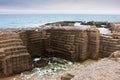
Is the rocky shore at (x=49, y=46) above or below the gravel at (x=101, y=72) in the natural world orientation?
below

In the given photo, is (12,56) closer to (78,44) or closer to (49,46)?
(49,46)

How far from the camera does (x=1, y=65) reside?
46.2ft

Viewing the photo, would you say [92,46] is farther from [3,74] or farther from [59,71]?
[3,74]

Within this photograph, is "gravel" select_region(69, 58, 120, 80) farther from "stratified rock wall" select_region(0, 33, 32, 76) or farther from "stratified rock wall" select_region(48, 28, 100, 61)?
"stratified rock wall" select_region(48, 28, 100, 61)

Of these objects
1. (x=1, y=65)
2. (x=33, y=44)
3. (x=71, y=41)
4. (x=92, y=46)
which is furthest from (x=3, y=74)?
(x=92, y=46)

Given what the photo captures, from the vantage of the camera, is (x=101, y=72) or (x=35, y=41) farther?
(x=35, y=41)

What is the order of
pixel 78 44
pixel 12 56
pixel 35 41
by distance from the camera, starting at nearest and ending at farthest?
1. pixel 12 56
2. pixel 78 44
3. pixel 35 41

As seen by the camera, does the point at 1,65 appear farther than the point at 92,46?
No

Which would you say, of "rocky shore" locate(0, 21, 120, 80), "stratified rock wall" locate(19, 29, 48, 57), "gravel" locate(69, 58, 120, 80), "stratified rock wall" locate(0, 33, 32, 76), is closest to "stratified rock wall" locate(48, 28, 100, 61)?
"rocky shore" locate(0, 21, 120, 80)

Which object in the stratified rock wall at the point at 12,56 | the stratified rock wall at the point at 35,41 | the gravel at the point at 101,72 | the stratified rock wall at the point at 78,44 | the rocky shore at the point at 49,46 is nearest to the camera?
the gravel at the point at 101,72

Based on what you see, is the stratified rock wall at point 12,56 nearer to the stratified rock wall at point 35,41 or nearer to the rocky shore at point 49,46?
the rocky shore at point 49,46

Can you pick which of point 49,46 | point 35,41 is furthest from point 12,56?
point 49,46

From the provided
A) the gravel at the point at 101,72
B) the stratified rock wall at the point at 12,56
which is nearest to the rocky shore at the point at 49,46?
the stratified rock wall at the point at 12,56

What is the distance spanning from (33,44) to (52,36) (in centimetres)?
207
